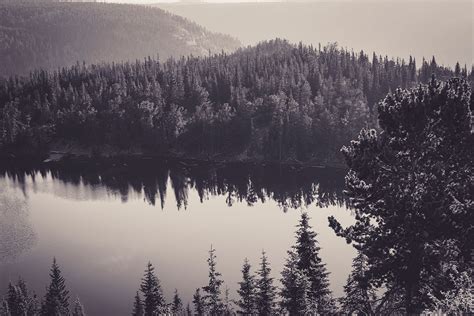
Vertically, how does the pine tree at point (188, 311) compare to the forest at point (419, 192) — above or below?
below

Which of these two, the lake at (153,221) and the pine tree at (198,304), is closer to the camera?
the pine tree at (198,304)

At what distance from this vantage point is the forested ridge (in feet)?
481

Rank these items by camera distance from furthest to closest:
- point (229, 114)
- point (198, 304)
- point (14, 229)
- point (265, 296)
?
point (229, 114) → point (14, 229) → point (198, 304) → point (265, 296)

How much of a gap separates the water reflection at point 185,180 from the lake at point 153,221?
0.84ft

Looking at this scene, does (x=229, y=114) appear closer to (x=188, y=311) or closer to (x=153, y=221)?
(x=153, y=221)

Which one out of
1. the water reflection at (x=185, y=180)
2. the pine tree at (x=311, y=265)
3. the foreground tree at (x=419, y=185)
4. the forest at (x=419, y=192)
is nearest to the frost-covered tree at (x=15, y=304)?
the pine tree at (x=311, y=265)

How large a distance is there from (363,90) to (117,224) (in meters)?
106

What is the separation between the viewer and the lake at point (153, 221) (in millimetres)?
70375

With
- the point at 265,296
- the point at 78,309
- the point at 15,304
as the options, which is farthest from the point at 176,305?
the point at 265,296

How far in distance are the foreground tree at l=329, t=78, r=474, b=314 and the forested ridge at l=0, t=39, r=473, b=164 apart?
112 meters

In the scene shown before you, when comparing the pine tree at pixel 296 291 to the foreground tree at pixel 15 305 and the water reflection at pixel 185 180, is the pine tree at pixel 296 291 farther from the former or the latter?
the water reflection at pixel 185 180

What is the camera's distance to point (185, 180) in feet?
427

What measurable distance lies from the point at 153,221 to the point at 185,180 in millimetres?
33343

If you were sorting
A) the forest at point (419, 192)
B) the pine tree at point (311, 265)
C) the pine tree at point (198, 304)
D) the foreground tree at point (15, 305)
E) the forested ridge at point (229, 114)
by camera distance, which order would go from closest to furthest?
the forest at point (419, 192)
the pine tree at point (311, 265)
the pine tree at point (198, 304)
the foreground tree at point (15, 305)
the forested ridge at point (229, 114)
